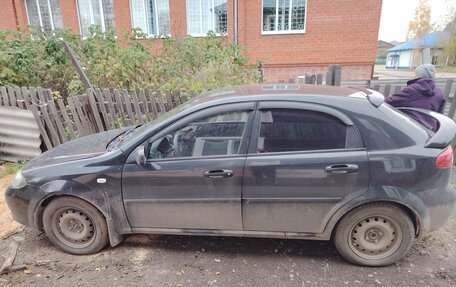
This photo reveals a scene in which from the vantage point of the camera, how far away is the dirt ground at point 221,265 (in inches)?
103

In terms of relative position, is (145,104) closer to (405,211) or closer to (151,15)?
(405,211)

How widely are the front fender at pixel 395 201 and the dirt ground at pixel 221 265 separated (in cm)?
49

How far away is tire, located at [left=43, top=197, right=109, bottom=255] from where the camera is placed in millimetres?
2865

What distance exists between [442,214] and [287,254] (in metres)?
1.37

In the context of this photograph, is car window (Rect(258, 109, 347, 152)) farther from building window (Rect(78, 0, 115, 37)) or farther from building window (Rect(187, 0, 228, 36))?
building window (Rect(78, 0, 115, 37))

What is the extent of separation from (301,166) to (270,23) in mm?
11491

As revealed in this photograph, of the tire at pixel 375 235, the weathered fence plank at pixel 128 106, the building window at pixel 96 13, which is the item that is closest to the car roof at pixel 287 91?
the tire at pixel 375 235

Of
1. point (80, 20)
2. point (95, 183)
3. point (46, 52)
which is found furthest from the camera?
point (80, 20)

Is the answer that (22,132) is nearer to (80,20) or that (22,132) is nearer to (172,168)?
(172,168)

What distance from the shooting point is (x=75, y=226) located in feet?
9.73

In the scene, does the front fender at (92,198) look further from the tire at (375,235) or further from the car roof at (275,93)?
the tire at (375,235)

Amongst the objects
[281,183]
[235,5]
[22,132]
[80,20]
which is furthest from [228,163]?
[80,20]

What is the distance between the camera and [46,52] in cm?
658

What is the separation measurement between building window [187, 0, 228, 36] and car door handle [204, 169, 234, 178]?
37.1 feet
